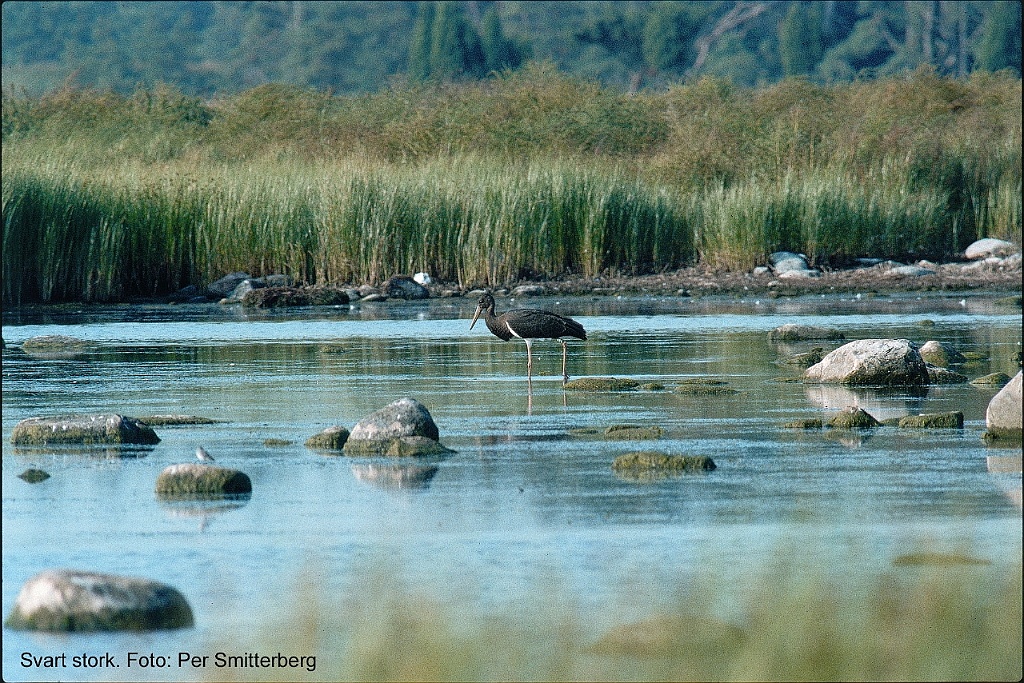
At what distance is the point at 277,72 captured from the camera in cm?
10894

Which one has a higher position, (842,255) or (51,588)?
(842,255)

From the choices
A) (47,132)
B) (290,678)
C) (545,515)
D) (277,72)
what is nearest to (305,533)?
(545,515)

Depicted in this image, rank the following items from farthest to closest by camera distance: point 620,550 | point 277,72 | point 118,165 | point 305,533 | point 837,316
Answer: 1. point 277,72
2. point 118,165
3. point 837,316
4. point 305,533
5. point 620,550

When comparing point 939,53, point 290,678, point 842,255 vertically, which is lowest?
point 290,678

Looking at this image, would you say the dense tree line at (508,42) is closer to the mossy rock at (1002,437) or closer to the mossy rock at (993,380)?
the mossy rock at (993,380)

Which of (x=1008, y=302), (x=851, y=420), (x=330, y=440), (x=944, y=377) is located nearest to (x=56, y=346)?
(x=330, y=440)

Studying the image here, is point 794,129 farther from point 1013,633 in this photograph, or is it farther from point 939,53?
point 939,53

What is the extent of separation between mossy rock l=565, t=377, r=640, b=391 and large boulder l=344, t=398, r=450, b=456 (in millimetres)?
3272

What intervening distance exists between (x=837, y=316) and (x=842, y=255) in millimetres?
8022

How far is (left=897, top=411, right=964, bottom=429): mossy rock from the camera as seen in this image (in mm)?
10344

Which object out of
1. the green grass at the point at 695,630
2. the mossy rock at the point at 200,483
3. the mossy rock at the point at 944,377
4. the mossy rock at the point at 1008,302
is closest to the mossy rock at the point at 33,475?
the mossy rock at the point at 200,483

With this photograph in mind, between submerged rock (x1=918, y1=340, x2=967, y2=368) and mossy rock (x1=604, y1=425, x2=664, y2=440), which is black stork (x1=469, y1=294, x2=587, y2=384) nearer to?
submerged rock (x1=918, y1=340, x2=967, y2=368)

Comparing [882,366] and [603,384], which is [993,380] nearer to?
[882,366]

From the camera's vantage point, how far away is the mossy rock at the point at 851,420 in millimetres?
10445
